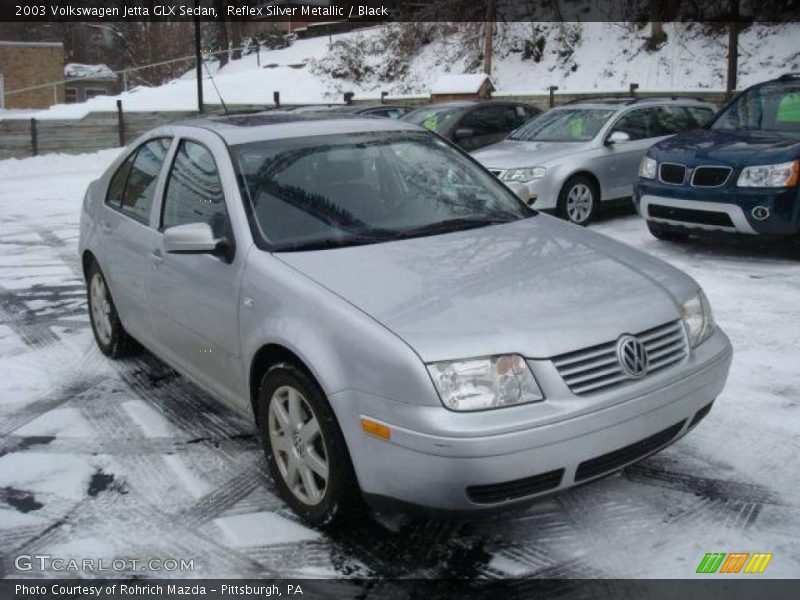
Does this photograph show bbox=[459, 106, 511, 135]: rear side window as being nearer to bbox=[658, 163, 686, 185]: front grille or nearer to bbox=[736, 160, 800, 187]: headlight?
bbox=[658, 163, 686, 185]: front grille

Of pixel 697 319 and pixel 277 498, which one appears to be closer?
pixel 697 319

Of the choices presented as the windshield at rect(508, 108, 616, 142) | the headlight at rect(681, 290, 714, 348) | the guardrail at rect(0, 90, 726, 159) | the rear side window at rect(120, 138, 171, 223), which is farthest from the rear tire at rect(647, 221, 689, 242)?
the guardrail at rect(0, 90, 726, 159)

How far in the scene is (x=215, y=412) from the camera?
14.9 feet

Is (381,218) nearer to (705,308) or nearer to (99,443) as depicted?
(705,308)

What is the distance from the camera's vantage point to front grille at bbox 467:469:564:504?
278 centimetres

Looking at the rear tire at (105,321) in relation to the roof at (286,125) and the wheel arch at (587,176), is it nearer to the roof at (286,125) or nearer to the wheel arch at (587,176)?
the roof at (286,125)

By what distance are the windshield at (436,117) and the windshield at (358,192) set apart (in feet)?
26.1

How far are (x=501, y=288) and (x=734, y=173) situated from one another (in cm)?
516

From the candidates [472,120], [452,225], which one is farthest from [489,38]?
[452,225]

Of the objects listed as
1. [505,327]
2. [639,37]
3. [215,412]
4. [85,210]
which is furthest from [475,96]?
[505,327]

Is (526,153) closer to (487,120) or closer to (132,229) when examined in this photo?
(487,120)

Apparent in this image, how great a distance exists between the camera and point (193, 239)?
361 centimetres

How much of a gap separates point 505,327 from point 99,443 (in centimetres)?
237

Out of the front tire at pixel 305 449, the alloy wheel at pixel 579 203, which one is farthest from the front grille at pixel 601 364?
the alloy wheel at pixel 579 203
